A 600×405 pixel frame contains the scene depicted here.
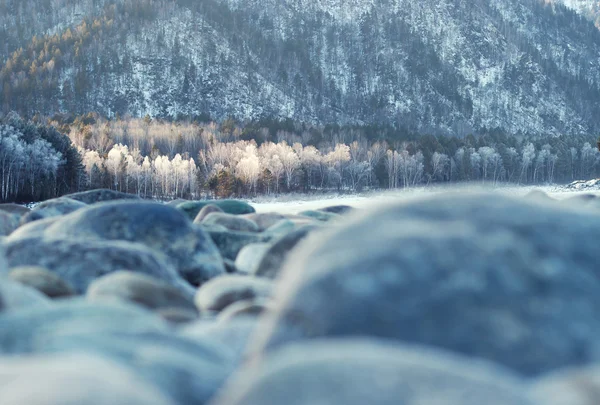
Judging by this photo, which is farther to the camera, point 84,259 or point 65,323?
point 84,259

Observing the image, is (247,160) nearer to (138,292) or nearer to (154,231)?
(154,231)

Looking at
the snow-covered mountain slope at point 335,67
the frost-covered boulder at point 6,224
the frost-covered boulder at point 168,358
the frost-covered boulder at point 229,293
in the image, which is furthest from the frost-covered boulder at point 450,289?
the snow-covered mountain slope at point 335,67

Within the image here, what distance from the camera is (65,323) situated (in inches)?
115

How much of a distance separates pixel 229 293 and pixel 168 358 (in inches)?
71.9

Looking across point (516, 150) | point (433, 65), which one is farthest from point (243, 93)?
point (516, 150)

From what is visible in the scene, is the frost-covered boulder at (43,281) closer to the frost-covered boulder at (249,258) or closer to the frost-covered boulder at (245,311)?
the frost-covered boulder at (245,311)

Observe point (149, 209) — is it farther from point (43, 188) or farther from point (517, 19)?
point (517, 19)

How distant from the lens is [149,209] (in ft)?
20.8

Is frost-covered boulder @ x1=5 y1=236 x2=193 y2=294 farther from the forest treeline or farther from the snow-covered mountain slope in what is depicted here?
the snow-covered mountain slope

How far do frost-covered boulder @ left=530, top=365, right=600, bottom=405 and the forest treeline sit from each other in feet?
191

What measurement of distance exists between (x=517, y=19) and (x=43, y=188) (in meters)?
171

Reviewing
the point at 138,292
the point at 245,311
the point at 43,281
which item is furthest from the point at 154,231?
the point at 245,311

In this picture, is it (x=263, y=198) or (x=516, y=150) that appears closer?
(x=263, y=198)

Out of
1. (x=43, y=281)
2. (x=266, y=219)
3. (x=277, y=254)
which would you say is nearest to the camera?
(x=43, y=281)
